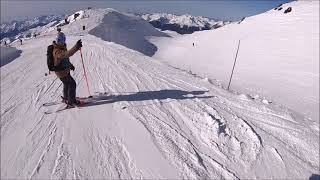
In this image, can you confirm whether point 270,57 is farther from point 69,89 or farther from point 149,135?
point 149,135

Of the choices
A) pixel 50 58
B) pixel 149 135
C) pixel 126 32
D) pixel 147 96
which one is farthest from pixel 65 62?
pixel 126 32

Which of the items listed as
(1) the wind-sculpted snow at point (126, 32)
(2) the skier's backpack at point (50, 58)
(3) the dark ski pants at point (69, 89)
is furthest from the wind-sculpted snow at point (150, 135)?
(1) the wind-sculpted snow at point (126, 32)

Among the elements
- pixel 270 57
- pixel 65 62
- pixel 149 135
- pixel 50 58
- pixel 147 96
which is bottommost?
pixel 270 57

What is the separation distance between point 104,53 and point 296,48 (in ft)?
62.7

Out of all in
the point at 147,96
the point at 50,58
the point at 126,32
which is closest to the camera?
the point at 50,58

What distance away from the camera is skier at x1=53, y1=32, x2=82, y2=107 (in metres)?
9.21

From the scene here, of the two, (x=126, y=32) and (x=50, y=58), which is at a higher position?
(x=50, y=58)

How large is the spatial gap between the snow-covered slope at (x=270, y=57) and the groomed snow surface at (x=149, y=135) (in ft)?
16.0

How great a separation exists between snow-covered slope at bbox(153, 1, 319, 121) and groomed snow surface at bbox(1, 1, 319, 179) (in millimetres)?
4863

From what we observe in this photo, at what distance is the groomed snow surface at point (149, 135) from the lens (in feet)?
22.3

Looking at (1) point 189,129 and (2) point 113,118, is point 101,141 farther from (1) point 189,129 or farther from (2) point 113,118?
(1) point 189,129

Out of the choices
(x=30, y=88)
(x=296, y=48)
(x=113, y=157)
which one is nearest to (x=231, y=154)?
(x=113, y=157)

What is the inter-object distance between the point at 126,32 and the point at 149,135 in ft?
157

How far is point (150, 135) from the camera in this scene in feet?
26.9
